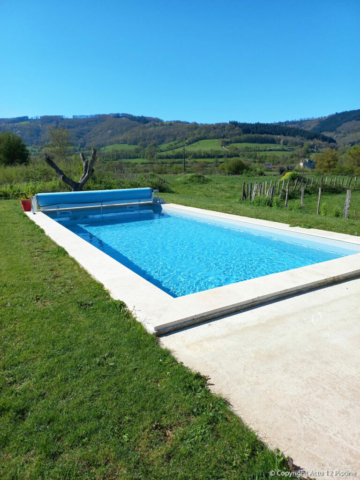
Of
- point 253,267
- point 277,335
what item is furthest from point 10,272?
point 253,267

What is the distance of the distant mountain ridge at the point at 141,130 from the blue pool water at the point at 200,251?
170 feet

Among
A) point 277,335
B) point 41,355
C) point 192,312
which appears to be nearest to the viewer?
point 41,355

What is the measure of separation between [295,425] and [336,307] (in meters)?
1.72

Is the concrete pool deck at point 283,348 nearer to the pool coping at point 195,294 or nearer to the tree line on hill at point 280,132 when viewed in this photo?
the pool coping at point 195,294

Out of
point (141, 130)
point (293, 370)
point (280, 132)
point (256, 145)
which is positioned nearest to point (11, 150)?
point (293, 370)

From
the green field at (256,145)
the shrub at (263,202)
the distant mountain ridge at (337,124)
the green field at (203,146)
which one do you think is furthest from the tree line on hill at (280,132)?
the shrub at (263,202)

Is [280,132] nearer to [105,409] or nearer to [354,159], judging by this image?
[354,159]

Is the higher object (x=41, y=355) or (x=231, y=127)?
(x=231, y=127)

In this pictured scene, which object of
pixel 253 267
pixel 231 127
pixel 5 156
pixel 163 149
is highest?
pixel 231 127

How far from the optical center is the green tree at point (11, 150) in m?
21.2

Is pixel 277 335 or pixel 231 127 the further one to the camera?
pixel 231 127

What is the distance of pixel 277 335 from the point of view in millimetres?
2520

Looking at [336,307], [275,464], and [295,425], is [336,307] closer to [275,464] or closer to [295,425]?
[295,425]

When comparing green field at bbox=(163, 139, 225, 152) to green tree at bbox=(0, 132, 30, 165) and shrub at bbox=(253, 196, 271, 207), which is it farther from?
shrub at bbox=(253, 196, 271, 207)
